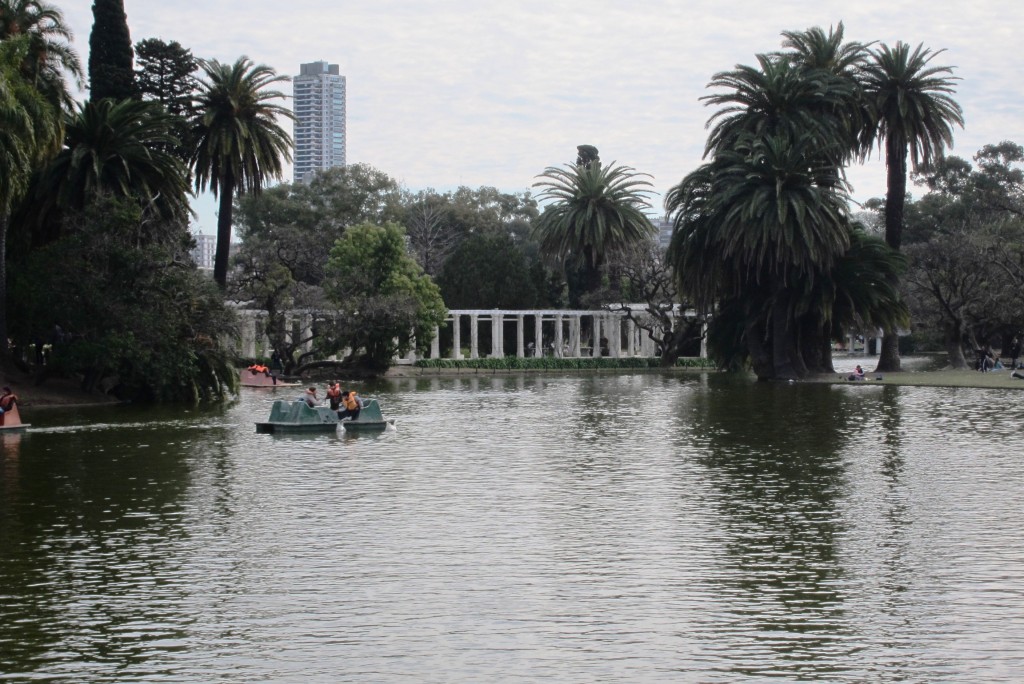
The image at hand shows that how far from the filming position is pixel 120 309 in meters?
52.5

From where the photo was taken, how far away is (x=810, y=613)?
15.8 meters

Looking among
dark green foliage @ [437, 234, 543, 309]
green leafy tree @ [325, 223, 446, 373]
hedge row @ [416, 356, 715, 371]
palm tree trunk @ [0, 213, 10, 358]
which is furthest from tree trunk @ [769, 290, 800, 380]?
dark green foliage @ [437, 234, 543, 309]

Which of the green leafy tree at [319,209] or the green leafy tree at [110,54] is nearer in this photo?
the green leafy tree at [110,54]

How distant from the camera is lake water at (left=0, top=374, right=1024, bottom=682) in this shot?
1402 cm

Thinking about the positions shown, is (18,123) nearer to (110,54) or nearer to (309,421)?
(309,421)

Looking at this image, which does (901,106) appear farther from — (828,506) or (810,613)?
(810,613)

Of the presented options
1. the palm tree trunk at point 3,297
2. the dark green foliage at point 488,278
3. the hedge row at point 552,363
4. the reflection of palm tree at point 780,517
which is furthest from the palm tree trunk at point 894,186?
the palm tree trunk at point 3,297

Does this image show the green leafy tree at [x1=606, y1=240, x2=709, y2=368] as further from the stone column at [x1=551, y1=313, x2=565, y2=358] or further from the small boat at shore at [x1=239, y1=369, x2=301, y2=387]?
the small boat at shore at [x1=239, y1=369, x2=301, y2=387]

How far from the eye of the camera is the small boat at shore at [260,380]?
2832 inches

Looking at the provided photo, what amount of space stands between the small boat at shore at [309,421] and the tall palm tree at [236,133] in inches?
1322

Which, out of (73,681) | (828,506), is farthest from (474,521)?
(73,681)

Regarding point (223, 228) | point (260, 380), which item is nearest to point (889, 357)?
point (260, 380)

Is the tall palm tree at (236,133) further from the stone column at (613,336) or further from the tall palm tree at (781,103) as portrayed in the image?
the stone column at (613,336)

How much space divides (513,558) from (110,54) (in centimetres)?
5470
